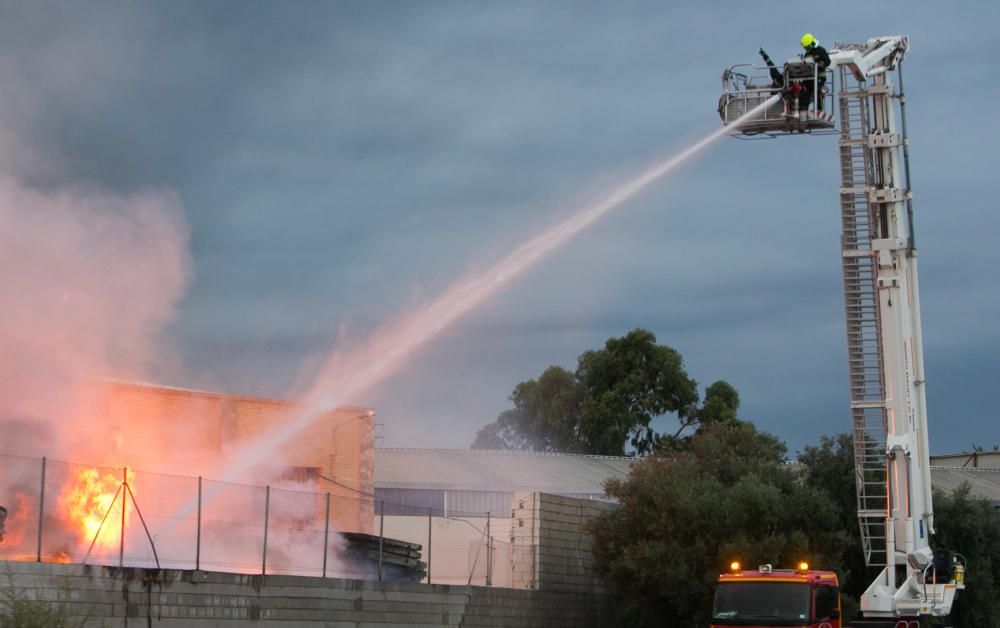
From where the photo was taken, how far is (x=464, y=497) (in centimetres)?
5409

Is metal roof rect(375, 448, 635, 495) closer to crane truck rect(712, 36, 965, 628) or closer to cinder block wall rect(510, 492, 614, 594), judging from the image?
cinder block wall rect(510, 492, 614, 594)

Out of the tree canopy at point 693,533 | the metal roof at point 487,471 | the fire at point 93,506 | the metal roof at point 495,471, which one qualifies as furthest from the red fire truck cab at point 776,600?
the metal roof at point 487,471

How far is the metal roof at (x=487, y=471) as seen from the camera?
54250 millimetres

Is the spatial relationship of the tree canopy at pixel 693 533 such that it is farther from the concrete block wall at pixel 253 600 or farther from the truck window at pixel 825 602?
the truck window at pixel 825 602

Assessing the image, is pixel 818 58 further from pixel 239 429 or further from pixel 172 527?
pixel 239 429

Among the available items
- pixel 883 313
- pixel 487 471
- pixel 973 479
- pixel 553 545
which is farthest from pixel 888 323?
pixel 973 479

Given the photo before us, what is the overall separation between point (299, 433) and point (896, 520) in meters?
20.3

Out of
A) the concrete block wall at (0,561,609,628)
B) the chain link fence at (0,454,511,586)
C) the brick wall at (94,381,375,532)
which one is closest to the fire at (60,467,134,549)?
the chain link fence at (0,454,511,586)

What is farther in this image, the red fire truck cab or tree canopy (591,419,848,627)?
tree canopy (591,419,848,627)

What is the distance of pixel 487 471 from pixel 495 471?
16.2 inches

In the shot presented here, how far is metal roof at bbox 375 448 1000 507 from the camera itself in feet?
178

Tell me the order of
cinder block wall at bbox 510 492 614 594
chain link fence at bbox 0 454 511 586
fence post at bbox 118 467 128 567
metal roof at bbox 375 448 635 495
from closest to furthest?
fence post at bbox 118 467 128 567 → chain link fence at bbox 0 454 511 586 → cinder block wall at bbox 510 492 614 594 → metal roof at bbox 375 448 635 495

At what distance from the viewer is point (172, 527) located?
26969 mm

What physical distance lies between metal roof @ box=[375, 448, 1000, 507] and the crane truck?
66.9 feet
